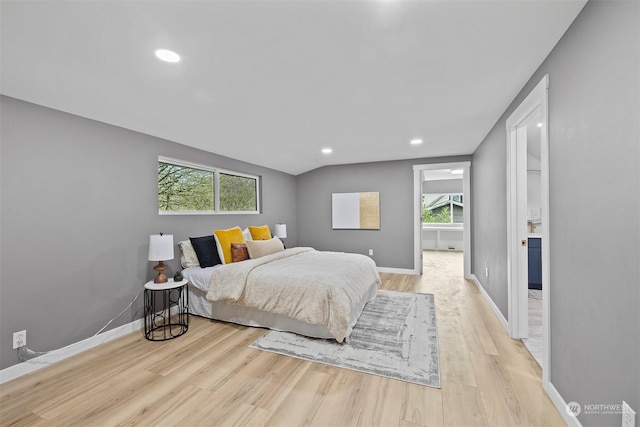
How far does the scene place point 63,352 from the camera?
2389mm

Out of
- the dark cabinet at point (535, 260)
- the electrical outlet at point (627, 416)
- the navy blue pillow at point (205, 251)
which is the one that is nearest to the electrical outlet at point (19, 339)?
the navy blue pillow at point (205, 251)

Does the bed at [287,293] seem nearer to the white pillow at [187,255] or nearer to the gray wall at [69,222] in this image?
the white pillow at [187,255]

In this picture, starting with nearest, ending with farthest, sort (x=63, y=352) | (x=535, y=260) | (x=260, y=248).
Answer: (x=63, y=352) → (x=260, y=248) → (x=535, y=260)

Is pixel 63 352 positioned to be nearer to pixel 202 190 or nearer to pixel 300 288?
pixel 300 288

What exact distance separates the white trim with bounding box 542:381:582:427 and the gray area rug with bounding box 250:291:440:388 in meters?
0.68

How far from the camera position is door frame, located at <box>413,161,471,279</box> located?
496cm

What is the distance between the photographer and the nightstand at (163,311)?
2811 millimetres

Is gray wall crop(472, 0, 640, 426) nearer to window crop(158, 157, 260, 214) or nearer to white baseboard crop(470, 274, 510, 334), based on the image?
white baseboard crop(470, 274, 510, 334)

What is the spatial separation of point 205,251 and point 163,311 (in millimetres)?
822

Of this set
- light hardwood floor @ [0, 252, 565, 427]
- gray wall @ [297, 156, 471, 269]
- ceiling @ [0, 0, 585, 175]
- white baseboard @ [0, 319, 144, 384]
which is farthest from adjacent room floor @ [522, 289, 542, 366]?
white baseboard @ [0, 319, 144, 384]

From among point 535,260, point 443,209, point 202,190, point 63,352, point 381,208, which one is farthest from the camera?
point 443,209

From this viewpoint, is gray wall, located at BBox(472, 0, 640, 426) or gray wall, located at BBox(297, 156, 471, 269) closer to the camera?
gray wall, located at BBox(472, 0, 640, 426)

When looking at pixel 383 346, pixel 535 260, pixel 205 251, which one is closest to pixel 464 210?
pixel 535 260

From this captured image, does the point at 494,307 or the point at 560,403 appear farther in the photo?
A: the point at 494,307
